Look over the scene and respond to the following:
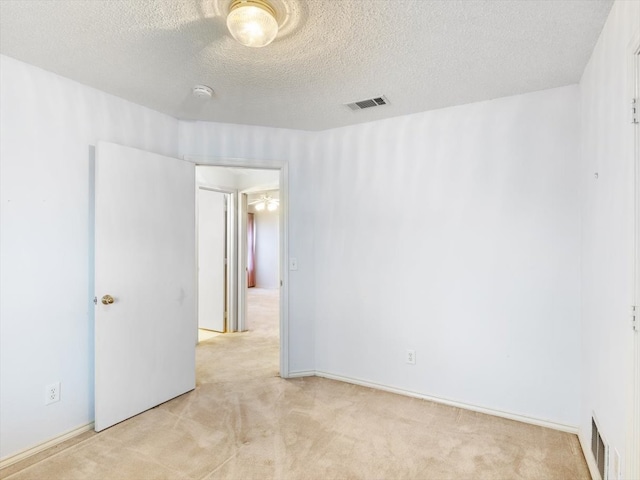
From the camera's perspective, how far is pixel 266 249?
10.4 meters

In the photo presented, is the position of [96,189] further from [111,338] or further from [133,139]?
[111,338]

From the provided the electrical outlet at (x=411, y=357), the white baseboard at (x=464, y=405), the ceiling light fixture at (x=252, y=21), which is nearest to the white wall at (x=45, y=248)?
the ceiling light fixture at (x=252, y=21)

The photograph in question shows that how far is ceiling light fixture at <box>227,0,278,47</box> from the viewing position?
59.8 inches

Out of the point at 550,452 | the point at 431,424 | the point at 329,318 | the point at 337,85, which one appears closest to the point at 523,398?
the point at 550,452

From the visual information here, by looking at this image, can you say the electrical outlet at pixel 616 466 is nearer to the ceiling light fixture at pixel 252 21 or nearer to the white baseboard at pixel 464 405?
the white baseboard at pixel 464 405

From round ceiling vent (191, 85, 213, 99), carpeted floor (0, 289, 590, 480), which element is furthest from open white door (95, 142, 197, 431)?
round ceiling vent (191, 85, 213, 99)

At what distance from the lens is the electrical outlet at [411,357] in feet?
9.63

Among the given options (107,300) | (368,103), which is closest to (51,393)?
(107,300)

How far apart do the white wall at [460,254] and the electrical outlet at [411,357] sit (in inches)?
2.0

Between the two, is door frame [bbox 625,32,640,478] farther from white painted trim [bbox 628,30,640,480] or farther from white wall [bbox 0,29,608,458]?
white wall [bbox 0,29,608,458]

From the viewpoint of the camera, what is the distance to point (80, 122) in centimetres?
242

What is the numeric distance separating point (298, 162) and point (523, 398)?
2634mm

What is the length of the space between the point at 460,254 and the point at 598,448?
137 cm

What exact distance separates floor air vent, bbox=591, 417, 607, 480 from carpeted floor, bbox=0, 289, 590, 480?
0.16 m
